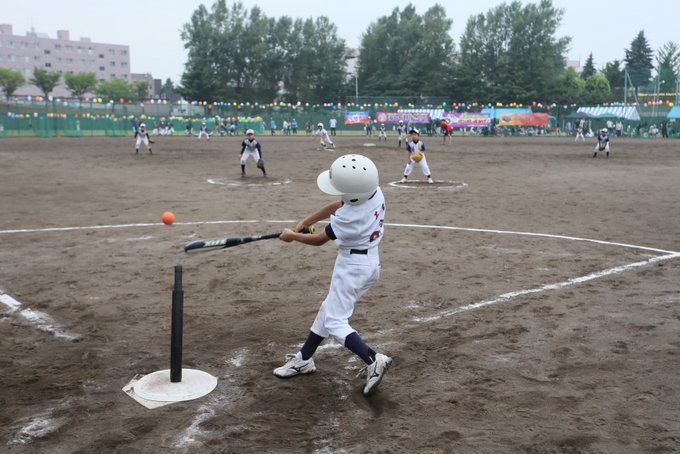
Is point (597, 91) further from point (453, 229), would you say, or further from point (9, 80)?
point (453, 229)

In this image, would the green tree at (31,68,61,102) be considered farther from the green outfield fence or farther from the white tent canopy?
the white tent canopy

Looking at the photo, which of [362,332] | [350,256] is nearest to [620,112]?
[362,332]

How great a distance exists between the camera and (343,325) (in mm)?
5289

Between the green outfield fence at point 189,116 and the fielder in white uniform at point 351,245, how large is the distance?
55.1 metres

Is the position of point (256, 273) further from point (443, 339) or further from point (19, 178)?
point (19, 178)

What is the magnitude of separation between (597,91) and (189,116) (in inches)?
2810

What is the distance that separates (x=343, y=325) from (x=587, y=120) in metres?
65.5

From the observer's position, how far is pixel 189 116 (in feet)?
Answer: 228

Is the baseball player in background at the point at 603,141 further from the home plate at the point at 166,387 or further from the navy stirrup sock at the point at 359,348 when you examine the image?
the home plate at the point at 166,387

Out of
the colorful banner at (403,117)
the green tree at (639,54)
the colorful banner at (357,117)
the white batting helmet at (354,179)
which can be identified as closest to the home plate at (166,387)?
the white batting helmet at (354,179)

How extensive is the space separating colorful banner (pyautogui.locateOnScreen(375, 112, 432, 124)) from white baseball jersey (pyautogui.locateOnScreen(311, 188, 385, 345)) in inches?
2363

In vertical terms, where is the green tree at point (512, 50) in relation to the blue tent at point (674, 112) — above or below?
above

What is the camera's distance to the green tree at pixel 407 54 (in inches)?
3903

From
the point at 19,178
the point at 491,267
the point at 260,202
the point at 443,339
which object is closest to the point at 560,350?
the point at 443,339
